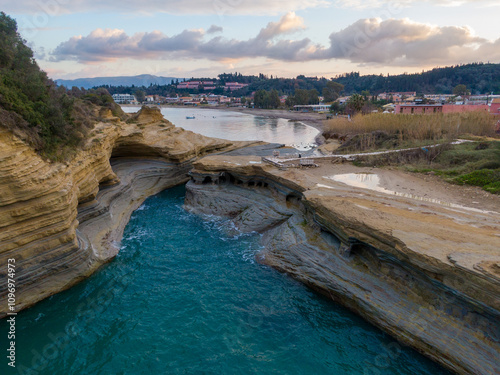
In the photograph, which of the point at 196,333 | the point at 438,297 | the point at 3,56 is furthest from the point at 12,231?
the point at 438,297

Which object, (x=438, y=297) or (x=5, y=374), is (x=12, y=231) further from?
(x=438, y=297)

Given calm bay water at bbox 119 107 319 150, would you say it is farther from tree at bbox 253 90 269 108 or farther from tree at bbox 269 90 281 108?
tree at bbox 253 90 269 108

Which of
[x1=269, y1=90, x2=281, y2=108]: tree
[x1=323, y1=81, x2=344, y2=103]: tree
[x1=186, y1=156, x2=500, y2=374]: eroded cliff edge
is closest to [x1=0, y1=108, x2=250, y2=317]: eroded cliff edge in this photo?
[x1=186, y1=156, x2=500, y2=374]: eroded cliff edge

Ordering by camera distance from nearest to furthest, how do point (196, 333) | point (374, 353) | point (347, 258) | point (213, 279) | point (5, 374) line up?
point (5, 374) → point (374, 353) → point (196, 333) → point (347, 258) → point (213, 279)

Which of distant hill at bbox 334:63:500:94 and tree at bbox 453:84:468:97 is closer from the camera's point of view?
tree at bbox 453:84:468:97

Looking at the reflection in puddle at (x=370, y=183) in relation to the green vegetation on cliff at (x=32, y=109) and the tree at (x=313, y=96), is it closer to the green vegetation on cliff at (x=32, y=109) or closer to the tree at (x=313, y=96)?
the green vegetation on cliff at (x=32, y=109)

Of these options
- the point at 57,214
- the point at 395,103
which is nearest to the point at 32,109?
the point at 57,214
